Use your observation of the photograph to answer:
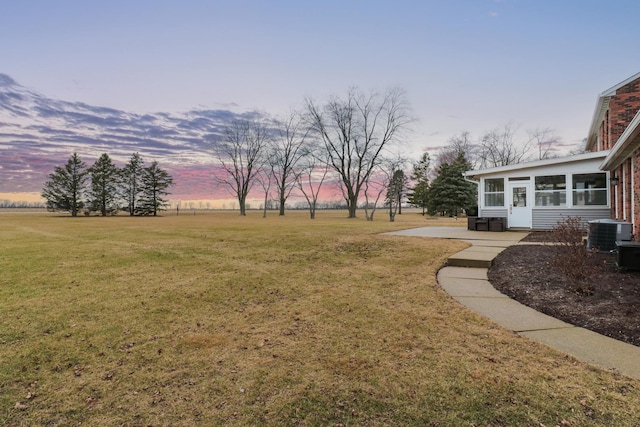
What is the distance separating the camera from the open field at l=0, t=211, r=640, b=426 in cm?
229

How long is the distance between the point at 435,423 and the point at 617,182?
13.3 m

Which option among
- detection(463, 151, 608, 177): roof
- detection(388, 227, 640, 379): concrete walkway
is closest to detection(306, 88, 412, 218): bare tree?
detection(463, 151, 608, 177): roof

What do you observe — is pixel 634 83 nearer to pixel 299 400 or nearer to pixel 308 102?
pixel 299 400

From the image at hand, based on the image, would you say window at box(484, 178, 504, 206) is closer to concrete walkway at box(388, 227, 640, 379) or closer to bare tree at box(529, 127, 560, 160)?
concrete walkway at box(388, 227, 640, 379)

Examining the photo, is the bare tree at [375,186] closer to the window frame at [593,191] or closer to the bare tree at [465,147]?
the bare tree at [465,147]

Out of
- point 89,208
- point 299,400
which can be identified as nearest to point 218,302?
point 299,400

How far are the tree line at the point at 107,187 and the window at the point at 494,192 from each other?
47.5 meters

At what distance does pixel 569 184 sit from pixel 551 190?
64 cm

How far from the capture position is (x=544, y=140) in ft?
130

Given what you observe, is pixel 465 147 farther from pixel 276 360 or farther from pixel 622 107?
pixel 276 360

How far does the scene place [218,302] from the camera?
16.6ft

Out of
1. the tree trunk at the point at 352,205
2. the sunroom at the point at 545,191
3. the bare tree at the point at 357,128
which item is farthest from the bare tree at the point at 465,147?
the sunroom at the point at 545,191

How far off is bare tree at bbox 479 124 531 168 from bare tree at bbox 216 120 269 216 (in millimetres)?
28981

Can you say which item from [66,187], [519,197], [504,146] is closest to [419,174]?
[504,146]
